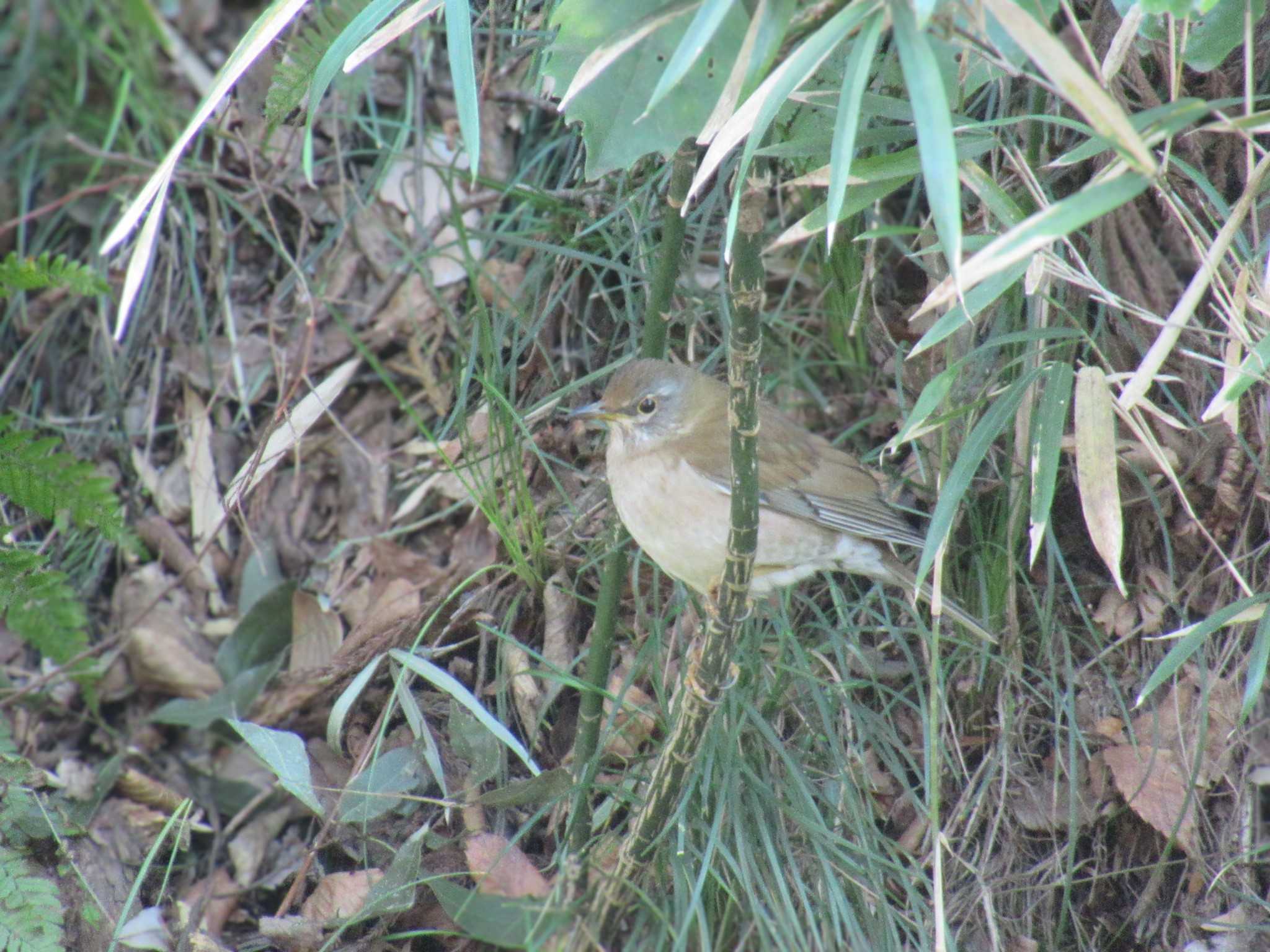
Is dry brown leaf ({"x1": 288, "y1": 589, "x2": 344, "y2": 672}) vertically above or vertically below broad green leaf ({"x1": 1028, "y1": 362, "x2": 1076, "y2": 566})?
below

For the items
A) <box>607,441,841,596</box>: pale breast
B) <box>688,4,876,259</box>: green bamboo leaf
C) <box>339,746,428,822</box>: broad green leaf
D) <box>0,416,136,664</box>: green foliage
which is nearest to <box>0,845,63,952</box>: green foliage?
<box>0,416,136,664</box>: green foliage

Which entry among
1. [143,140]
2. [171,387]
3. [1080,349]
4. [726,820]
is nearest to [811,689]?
[726,820]

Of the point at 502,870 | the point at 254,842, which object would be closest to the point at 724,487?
the point at 502,870

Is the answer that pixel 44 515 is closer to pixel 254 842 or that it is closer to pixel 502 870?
pixel 254 842

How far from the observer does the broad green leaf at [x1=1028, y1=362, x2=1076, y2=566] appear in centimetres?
283

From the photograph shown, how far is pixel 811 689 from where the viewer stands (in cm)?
355

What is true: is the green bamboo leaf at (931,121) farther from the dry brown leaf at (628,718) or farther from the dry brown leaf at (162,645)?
the dry brown leaf at (162,645)

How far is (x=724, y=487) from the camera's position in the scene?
365 centimetres

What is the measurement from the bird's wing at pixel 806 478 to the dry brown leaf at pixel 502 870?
1.18 m

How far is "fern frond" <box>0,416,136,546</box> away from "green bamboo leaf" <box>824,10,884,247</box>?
241 centimetres

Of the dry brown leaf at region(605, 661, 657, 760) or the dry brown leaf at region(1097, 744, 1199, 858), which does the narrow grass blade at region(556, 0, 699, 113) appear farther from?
the dry brown leaf at region(1097, 744, 1199, 858)

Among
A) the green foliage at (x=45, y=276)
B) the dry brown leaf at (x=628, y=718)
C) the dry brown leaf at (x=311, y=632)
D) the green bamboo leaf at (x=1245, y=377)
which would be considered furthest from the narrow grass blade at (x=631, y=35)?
the dry brown leaf at (x=311, y=632)

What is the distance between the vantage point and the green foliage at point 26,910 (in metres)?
3.07

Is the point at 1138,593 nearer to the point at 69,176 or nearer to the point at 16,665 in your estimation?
the point at 16,665
